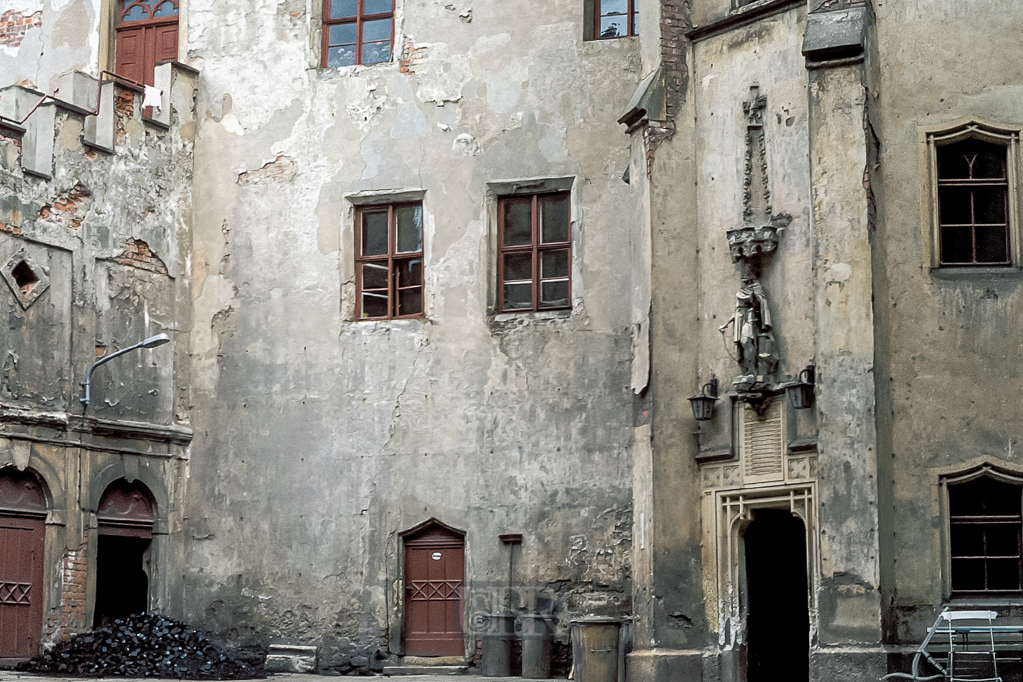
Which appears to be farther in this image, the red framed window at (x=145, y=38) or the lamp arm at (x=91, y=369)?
the red framed window at (x=145, y=38)

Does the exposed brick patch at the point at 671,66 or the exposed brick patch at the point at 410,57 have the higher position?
the exposed brick patch at the point at 410,57

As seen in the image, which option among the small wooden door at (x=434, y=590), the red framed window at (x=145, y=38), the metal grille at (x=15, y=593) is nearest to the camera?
the metal grille at (x=15, y=593)

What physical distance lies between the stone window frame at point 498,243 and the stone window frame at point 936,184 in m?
5.16

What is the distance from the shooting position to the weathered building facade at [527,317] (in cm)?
1518

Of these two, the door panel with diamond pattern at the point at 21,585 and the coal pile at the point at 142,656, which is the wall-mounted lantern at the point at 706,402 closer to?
the coal pile at the point at 142,656

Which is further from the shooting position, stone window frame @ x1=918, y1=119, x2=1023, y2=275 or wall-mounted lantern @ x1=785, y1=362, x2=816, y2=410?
wall-mounted lantern @ x1=785, y1=362, x2=816, y2=410

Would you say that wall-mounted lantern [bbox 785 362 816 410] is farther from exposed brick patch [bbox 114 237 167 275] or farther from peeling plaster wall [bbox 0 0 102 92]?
peeling plaster wall [bbox 0 0 102 92]

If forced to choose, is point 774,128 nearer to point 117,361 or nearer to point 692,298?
point 692,298

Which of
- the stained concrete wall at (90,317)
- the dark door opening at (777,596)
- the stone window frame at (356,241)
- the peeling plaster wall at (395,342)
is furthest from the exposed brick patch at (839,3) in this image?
the stained concrete wall at (90,317)

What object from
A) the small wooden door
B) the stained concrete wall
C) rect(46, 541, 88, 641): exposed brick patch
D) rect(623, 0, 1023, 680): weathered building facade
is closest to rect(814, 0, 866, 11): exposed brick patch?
rect(623, 0, 1023, 680): weathered building facade

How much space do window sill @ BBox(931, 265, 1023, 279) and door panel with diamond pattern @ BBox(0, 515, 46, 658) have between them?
11114 mm

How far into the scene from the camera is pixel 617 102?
1959 cm

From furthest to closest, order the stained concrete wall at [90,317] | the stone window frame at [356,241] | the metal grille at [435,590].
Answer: the stone window frame at [356,241] → the metal grille at [435,590] → the stained concrete wall at [90,317]

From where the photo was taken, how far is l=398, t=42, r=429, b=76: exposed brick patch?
20609 mm
